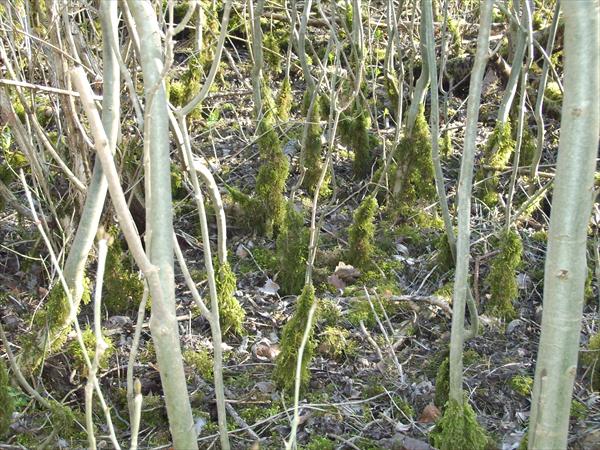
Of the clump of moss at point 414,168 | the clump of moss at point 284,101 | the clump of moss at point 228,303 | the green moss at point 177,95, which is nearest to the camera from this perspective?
the clump of moss at point 228,303

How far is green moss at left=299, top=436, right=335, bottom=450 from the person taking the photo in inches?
103

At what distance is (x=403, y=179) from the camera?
4.33 m

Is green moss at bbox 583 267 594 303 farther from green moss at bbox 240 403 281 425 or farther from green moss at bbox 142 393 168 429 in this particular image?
green moss at bbox 142 393 168 429

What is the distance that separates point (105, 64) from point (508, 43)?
147 inches

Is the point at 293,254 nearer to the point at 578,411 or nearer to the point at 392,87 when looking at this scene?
the point at 578,411

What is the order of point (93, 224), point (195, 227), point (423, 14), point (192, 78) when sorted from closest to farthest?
1. point (93, 224)
2. point (423, 14)
3. point (195, 227)
4. point (192, 78)

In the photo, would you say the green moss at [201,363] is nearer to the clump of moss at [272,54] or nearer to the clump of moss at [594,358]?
the clump of moss at [594,358]

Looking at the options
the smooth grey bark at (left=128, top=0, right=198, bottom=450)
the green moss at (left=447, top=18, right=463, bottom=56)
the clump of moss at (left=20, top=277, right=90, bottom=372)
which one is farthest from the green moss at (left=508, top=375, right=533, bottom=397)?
the green moss at (left=447, top=18, right=463, bottom=56)

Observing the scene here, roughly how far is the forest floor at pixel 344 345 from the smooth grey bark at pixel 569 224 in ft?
2.94

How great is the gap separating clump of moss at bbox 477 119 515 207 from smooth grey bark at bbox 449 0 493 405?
93.9 inches

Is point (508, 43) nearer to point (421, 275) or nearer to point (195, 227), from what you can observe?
point (421, 275)

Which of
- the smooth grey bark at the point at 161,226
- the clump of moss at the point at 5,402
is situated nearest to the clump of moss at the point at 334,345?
the clump of moss at the point at 5,402

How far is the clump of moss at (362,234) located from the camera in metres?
3.75

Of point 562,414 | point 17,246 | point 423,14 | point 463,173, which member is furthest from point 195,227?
point 562,414
